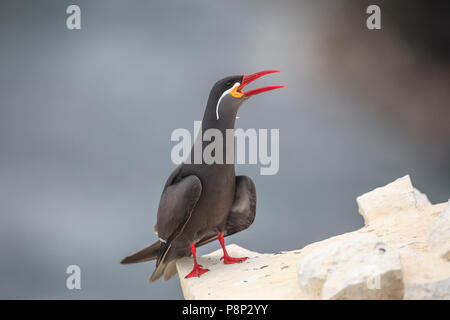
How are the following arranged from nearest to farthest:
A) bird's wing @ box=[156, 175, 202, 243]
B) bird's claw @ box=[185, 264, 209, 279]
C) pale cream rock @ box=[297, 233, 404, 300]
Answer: pale cream rock @ box=[297, 233, 404, 300]
bird's wing @ box=[156, 175, 202, 243]
bird's claw @ box=[185, 264, 209, 279]

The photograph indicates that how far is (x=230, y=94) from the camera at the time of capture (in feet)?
11.3

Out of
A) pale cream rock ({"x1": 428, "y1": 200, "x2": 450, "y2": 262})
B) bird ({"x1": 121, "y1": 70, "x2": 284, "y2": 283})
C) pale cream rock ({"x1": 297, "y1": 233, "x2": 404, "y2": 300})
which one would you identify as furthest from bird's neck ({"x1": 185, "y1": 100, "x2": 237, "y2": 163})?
pale cream rock ({"x1": 428, "y1": 200, "x2": 450, "y2": 262})

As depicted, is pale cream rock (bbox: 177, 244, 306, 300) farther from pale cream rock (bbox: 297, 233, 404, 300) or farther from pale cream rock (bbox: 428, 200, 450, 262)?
pale cream rock (bbox: 428, 200, 450, 262)

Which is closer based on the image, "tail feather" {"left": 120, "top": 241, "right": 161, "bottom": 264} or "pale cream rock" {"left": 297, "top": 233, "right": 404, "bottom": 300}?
"pale cream rock" {"left": 297, "top": 233, "right": 404, "bottom": 300}

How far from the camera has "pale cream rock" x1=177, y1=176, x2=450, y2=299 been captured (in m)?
2.41

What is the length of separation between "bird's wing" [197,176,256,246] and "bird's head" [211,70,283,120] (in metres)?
0.67

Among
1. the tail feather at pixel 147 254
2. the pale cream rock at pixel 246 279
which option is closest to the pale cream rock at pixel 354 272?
the pale cream rock at pixel 246 279

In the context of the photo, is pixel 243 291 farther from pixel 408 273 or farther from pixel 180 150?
pixel 180 150

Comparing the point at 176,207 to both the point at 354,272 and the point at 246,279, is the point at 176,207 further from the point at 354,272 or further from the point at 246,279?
the point at 354,272

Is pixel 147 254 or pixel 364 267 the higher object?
pixel 364 267

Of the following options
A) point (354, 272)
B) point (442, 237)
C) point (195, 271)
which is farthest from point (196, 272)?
point (442, 237)

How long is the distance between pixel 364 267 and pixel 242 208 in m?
1.53

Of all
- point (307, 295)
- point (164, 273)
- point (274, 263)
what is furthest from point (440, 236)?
point (164, 273)
